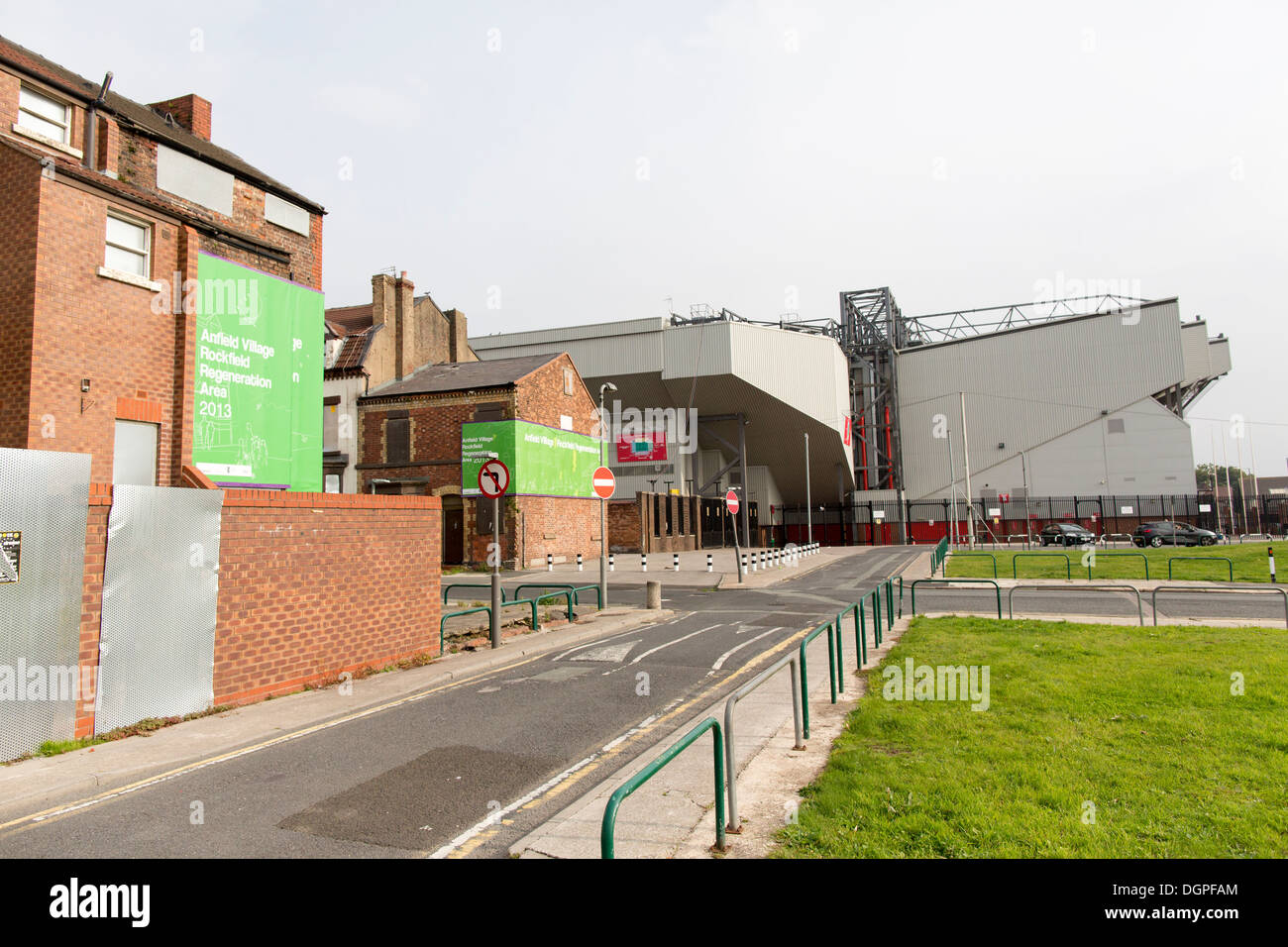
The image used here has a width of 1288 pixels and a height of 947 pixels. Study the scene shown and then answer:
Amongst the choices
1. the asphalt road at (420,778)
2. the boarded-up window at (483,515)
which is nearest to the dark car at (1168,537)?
the boarded-up window at (483,515)

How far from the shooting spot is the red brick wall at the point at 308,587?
8422 millimetres

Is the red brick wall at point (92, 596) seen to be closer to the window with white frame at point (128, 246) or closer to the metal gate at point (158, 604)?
the metal gate at point (158, 604)

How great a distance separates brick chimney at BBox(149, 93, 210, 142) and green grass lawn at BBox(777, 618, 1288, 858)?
21093 millimetres

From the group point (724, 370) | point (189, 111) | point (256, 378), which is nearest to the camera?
point (256, 378)

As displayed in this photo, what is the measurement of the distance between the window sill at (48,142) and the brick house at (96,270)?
0.06 feet

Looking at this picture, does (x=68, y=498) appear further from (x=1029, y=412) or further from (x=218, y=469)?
(x=1029, y=412)

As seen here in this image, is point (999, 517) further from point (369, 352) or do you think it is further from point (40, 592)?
point (40, 592)

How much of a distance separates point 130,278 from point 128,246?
1.89 feet

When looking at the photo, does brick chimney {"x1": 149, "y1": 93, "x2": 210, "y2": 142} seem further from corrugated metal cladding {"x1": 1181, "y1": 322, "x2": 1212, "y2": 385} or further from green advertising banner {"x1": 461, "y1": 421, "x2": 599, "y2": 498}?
corrugated metal cladding {"x1": 1181, "y1": 322, "x2": 1212, "y2": 385}

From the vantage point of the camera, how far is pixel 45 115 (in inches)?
524

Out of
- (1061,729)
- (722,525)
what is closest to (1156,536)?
(722,525)

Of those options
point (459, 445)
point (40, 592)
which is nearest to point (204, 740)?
point (40, 592)

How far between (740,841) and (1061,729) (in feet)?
11.8
